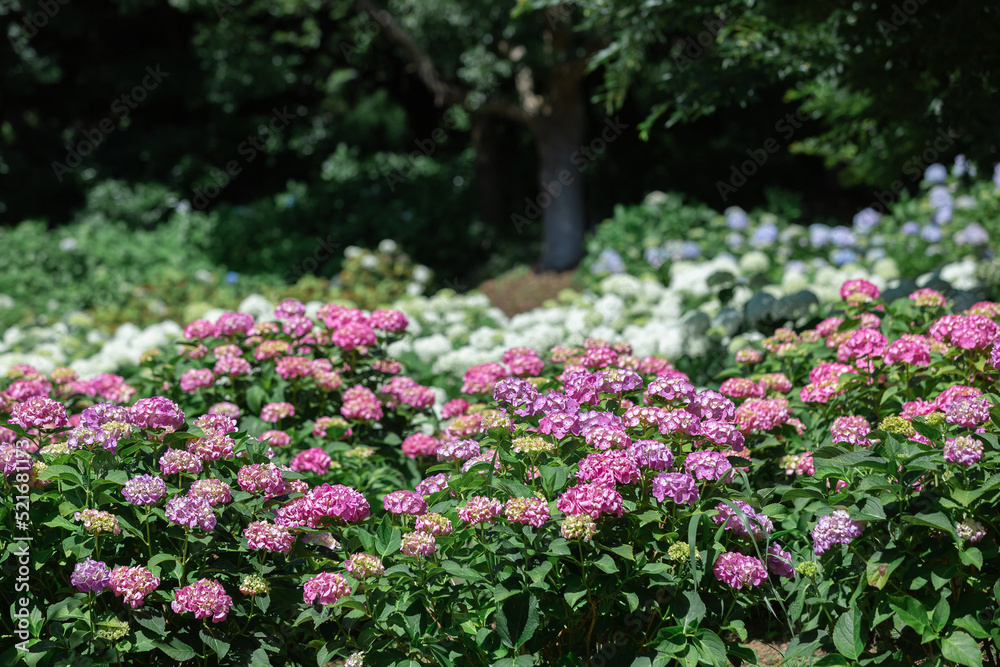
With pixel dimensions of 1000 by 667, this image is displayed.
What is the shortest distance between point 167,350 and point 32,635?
1602 millimetres

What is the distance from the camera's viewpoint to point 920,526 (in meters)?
2.07

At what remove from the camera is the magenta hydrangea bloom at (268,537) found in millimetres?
2131

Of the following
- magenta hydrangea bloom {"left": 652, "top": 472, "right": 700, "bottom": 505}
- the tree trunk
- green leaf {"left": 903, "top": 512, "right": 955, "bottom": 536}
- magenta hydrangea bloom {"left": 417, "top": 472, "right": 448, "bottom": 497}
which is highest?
the tree trunk

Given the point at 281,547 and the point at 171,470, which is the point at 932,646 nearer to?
the point at 281,547

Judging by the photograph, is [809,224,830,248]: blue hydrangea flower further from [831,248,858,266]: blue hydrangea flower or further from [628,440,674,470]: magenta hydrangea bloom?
[628,440,674,470]: magenta hydrangea bloom

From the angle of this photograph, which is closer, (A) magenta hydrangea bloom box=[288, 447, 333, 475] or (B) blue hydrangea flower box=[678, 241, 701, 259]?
(A) magenta hydrangea bloom box=[288, 447, 333, 475]

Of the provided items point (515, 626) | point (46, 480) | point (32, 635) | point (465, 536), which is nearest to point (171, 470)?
point (46, 480)

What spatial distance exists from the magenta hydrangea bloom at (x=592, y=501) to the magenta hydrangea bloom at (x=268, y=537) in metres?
0.68

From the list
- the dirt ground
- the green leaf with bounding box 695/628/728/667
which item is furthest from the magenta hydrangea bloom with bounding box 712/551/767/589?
the dirt ground

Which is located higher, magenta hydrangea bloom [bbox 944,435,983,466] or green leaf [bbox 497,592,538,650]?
magenta hydrangea bloom [bbox 944,435,983,466]

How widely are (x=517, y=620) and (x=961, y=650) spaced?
98 cm

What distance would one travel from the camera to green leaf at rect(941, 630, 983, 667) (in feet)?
6.22

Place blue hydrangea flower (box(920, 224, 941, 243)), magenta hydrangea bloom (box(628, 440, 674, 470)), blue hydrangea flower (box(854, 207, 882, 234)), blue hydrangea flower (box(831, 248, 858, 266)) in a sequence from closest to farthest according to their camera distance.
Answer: magenta hydrangea bloom (box(628, 440, 674, 470)), blue hydrangea flower (box(831, 248, 858, 266)), blue hydrangea flower (box(920, 224, 941, 243)), blue hydrangea flower (box(854, 207, 882, 234))

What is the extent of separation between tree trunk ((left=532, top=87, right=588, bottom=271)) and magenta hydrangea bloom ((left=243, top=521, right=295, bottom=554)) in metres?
8.63
